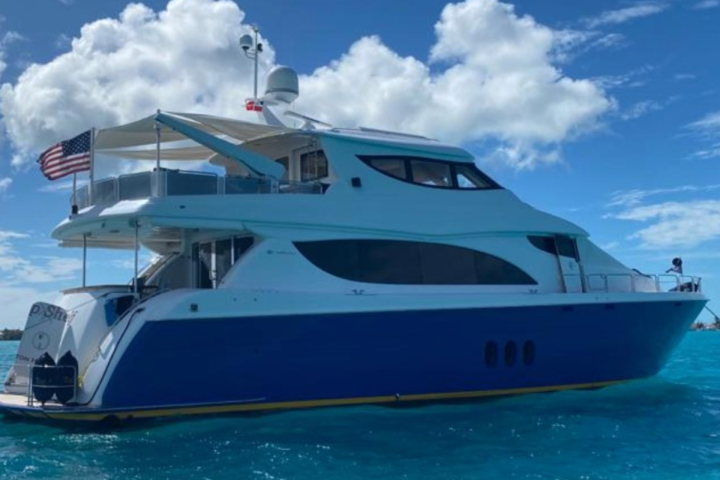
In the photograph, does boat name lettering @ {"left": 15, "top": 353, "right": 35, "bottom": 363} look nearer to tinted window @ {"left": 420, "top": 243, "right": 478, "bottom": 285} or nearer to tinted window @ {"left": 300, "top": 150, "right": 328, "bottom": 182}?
tinted window @ {"left": 300, "top": 150, "right": 328, "bottom": 182}

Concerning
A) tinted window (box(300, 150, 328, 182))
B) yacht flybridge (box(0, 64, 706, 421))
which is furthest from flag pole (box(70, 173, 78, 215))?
tinted window (box(300, 150, 328, 182))

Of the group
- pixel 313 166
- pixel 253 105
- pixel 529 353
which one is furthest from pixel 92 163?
pixel 529 353

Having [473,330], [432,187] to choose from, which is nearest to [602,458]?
[473,330]

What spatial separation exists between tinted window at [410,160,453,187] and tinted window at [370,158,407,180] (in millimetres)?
192

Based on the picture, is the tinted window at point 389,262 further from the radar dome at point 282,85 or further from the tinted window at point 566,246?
the radar dome at point 282,85

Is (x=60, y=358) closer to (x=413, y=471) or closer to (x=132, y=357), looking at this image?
(x=132, y=357)

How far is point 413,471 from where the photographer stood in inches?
309

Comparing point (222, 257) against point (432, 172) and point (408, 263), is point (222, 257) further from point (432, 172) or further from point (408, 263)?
point (432, 172)

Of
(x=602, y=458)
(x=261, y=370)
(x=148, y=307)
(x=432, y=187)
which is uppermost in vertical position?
(x=432, y=187)

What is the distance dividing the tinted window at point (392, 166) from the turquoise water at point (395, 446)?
12.8 feet

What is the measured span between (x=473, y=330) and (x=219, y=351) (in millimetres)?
4076

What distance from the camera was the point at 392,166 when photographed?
12.6 m

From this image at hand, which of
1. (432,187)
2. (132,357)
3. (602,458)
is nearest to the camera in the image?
(602,458)

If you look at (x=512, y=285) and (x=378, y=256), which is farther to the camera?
(x=512, y=285)
